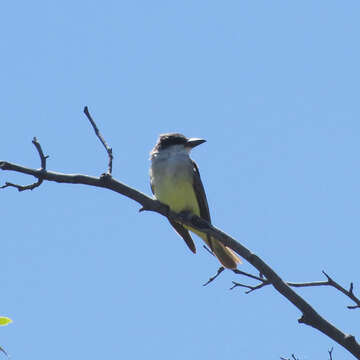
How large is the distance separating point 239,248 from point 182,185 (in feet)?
13.1

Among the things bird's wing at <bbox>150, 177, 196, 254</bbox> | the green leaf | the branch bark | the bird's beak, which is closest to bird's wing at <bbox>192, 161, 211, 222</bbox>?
bird's wing at <bbox>150, 177, 196, 254</bbox>

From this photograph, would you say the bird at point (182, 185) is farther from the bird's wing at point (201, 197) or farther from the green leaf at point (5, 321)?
the green leaf at point (5, 321)

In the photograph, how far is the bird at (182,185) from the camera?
859cm

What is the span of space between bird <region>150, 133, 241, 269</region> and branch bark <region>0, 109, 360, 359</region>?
3151mm

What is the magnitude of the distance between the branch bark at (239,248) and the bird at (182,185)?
3151 millimetres

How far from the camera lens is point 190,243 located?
896 centimetres

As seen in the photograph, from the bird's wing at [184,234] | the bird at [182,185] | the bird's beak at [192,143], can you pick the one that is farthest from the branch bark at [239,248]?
the bird's beak at [192,143]

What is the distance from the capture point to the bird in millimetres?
8586

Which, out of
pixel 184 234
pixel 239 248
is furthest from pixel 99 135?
pixel 184 234

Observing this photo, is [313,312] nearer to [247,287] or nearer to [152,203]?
[247,287]

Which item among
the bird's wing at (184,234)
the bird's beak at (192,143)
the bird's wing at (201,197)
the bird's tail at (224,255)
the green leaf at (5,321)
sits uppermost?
the bird's beak at (192,143)

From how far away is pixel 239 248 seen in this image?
4.66 metres

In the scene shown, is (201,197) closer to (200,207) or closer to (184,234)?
(200,207)

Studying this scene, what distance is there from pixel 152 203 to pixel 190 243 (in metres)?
3.89
